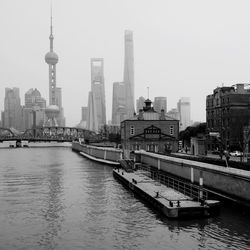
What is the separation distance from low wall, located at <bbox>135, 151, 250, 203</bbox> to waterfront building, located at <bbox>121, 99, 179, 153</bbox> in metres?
30.8

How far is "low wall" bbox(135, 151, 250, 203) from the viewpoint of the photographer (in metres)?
33.1

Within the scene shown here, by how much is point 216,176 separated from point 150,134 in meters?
50.0

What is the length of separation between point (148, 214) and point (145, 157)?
37922mm

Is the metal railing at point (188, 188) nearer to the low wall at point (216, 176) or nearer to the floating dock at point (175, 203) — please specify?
the floating dock at point (175, 203)

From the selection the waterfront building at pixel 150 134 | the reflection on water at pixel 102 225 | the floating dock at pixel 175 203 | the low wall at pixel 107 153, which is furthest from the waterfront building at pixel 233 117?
the reflection on water at pixel 102 225

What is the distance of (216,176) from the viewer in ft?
126

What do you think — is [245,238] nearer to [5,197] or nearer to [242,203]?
[242,203]

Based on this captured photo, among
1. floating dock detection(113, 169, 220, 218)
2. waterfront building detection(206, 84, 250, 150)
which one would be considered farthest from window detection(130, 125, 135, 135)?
floating dock detection(113, 169, 220, 218)

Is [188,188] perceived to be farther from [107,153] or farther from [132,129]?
[107,153]

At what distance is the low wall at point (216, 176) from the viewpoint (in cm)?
3306

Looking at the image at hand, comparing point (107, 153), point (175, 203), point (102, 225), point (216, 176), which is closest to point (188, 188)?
point (216, 176)

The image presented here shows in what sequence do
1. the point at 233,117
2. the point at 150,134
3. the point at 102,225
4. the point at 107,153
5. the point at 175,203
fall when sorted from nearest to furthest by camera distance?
the point at 102,225 < the point at 175,203 < the point at 233,117 < the point at 150,134 < the point at 107,153

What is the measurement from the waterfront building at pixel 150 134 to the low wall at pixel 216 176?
30.8 metres

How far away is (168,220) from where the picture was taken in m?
31.3
